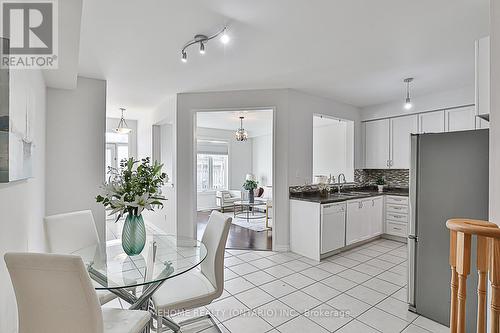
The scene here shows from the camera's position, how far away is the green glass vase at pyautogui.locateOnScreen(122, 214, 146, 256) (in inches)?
74.4

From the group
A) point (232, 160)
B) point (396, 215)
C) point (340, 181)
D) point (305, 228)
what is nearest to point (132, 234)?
point (305, 228)

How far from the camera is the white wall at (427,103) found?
13.4ft

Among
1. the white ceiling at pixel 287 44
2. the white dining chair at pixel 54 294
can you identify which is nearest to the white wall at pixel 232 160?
the white ceiling at pixel 287 44

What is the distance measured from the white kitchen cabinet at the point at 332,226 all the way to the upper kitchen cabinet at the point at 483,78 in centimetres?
240

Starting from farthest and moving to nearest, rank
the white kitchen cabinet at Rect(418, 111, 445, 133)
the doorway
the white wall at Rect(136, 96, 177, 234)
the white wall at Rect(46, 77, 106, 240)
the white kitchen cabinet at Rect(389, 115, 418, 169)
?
the doorway, the white kitchen cabinet at Rect(389, 115, 418, 169), the white wall at Rect(136, 96, 177, 234), the white kitchen cabinet at Rect(418, 111, 445, 133), the white wall at Rect(46, 77, 106, 240)

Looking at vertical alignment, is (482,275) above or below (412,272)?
above

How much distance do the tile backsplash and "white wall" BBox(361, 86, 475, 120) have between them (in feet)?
3.97

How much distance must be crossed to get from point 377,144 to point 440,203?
10.9ft

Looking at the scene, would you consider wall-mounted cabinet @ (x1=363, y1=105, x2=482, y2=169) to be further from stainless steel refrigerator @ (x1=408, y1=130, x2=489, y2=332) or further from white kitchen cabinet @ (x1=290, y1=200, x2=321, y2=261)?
stainless steel refrigerator @ (x1=408, y1=130, x2=489, y2=332)

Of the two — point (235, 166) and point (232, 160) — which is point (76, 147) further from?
point (235, 166)

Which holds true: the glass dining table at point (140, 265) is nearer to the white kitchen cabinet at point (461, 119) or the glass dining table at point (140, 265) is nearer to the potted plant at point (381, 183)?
the potted plant at point (381, 183)

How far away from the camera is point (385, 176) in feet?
18.0

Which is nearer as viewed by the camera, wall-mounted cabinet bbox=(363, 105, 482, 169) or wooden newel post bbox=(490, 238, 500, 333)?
wooden newel post bbox=(490, 238, 500, 333)

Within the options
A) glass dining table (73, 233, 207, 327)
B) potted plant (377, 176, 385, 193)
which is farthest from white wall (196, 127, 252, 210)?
glass dining table (73, 233, 207, 327)
